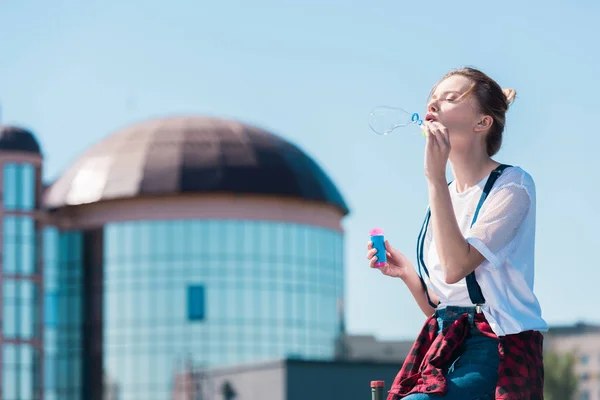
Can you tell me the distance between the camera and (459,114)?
4.44 metres

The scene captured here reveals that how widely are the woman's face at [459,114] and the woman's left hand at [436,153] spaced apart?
251 millimetres

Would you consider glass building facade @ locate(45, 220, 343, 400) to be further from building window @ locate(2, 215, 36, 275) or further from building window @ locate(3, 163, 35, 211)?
building window @ locate(3, 163, 35, 211)

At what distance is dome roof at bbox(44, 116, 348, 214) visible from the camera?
72.1 m

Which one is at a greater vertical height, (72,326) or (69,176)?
(69,176)

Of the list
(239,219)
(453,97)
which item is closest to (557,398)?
(239,219)

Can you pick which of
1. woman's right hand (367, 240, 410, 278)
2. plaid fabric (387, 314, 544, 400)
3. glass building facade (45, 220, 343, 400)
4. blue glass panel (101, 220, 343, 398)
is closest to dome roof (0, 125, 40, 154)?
glass building facade (45, 220, 343, 400)

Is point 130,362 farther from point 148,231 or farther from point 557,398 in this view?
point 557,398

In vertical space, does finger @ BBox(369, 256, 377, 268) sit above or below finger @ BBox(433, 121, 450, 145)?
below

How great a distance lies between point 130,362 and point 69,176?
1104 cm

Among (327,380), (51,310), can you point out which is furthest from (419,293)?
(51,310)

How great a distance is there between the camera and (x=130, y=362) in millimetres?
72000

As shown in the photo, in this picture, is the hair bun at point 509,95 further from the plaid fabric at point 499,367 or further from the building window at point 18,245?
the building window at point 18,245

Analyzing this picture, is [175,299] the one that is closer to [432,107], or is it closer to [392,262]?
[392,262]

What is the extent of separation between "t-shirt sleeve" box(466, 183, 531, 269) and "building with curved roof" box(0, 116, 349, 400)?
67.5 metres
